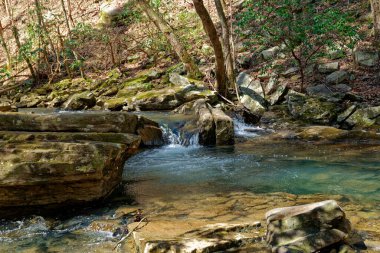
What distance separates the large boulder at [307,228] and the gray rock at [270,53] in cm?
1282

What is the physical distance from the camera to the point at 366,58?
12.6 metres

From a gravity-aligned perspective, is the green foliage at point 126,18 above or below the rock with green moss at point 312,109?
above

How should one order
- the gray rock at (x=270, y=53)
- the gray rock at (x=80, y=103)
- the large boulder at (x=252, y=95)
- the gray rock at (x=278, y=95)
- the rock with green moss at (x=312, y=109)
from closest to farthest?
the rock with green moss at (x=312, y=109) < the large boulder at (x=252, y=95) < the gray rock at (x=278, y=95) < the gray rock at (x=80, y=103) < the gray rock at (x=270, y=53)

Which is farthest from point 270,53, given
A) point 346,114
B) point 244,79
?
point 346,114

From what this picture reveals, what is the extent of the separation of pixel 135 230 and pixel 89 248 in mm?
513

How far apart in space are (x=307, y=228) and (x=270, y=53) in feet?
43.8

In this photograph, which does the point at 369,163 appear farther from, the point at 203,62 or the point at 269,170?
the point at 203,62

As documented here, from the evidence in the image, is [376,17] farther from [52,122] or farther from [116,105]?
[52,122]

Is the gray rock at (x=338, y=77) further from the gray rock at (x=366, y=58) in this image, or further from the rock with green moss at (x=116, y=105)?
the rock with green moss at (x=116, y=105)

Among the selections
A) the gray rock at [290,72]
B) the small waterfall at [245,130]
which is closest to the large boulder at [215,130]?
the small waterfall at [245,130]

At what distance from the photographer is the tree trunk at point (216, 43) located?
1045cm

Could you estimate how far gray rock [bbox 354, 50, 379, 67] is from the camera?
12.5 m

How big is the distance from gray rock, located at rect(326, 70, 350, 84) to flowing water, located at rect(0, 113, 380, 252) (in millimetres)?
4368

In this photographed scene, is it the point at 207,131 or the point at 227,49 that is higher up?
the point at 227,49
